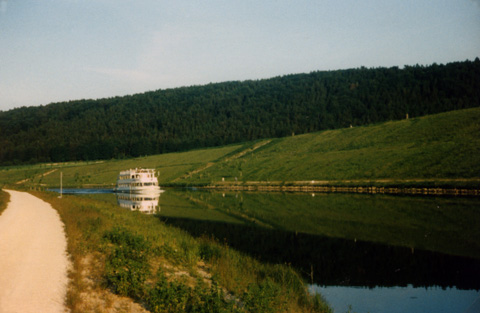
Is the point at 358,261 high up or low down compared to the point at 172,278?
down

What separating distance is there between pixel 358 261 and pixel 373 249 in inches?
94.1

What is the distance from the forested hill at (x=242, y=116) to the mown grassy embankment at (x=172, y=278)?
395ft

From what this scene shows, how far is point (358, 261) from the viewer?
17062mm

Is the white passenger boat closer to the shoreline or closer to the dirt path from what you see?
the shoreline

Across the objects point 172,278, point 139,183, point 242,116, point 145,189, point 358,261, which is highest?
point 242,116

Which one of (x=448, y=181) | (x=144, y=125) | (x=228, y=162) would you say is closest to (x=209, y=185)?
(x=228, y=162)

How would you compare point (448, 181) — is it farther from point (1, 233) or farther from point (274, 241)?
point (1, 233)

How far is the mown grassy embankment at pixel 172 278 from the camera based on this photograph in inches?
398

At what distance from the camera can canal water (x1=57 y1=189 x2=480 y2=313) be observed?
43.3 ft

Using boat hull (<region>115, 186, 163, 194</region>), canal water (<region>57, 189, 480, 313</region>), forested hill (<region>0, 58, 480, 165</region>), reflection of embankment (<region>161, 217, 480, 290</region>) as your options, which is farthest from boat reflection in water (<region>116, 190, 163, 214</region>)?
forested hill (<region>0, 58, 480, 165</region>)

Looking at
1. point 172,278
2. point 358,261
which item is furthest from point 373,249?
point 172,278

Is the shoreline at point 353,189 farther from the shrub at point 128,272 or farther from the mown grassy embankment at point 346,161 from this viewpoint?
the shrub at point 128,272

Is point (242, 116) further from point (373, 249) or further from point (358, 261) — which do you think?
point (358, 261)

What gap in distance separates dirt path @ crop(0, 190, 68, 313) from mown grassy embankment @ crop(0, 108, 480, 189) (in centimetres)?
4219
